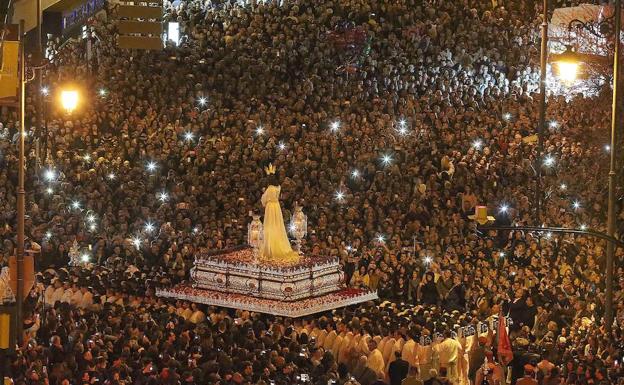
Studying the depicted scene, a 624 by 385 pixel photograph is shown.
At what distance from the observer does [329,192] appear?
3525 centimetres

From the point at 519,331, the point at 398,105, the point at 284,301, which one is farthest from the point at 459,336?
the point at 398,105

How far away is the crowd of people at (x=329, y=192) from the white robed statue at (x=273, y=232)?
1.61m

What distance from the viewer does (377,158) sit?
3650cm

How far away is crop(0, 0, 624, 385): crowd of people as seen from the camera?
81.9ft

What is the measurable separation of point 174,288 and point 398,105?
11052 mm

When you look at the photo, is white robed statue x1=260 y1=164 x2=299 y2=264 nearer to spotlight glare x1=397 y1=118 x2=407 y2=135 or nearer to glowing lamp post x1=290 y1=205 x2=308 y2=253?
glowing lamp post x1=290 y1=205 x2=308 y2=253

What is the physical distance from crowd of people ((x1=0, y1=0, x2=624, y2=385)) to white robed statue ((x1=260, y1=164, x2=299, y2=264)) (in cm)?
161

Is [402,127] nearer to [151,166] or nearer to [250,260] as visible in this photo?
[151,166]

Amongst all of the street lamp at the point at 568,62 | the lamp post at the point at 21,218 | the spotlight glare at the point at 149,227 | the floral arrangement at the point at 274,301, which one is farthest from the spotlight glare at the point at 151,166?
the street lamp at the point at 568,62

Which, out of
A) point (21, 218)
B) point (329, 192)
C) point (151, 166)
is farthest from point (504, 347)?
point (151, 166)

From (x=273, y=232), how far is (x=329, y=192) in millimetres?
4624

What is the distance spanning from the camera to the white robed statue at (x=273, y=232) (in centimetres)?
3073

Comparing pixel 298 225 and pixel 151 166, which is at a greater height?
pixel 151 166

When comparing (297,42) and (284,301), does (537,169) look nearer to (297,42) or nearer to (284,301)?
(284,301)
